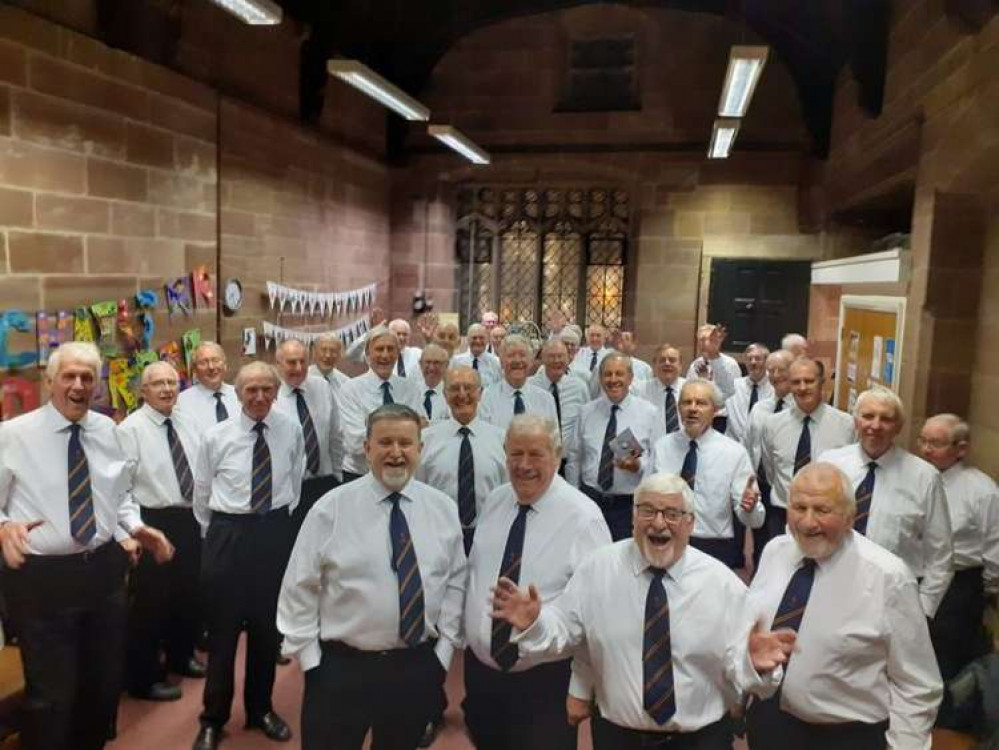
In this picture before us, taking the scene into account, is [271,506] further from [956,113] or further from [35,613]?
[956,113]

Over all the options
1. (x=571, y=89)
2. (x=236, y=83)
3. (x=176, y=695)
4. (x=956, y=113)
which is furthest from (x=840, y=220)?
(x=176, y=695)

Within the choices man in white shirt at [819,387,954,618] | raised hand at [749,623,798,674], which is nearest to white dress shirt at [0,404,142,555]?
raised hand at [749,623,798,674]

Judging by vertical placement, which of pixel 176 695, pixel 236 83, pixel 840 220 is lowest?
pixel 176 695

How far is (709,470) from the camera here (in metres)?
4.20

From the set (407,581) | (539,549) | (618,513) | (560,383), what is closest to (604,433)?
(618,513)

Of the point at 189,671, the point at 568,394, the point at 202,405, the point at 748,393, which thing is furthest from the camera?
the point at 748,393

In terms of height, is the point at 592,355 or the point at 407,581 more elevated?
the point at 592,355

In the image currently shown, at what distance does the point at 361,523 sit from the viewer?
2.80 m

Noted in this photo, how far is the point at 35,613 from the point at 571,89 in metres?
9.25

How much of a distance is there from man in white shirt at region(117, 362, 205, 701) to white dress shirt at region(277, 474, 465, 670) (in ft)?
5.40

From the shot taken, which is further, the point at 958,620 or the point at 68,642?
the point at 958,620

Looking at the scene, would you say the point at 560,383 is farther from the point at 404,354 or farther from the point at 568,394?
the point at 404,354

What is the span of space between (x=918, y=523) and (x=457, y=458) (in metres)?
2.13

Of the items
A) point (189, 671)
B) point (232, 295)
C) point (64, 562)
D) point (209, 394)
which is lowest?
point (189, 671)
